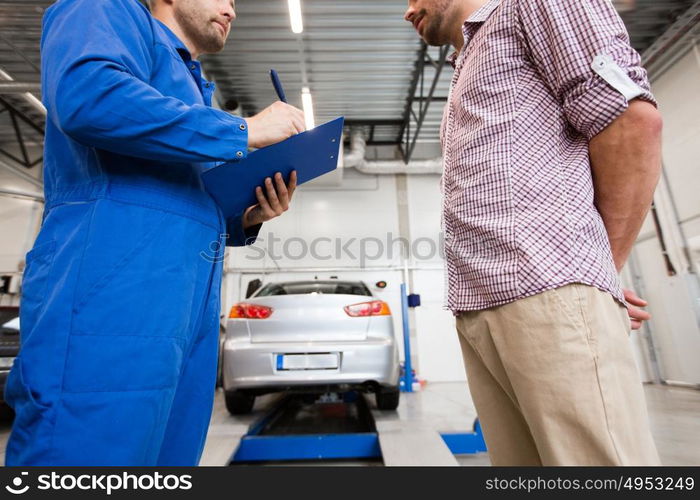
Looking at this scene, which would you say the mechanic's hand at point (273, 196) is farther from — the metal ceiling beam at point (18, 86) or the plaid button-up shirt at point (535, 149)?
the metal ceiling beam at point (18, 86)

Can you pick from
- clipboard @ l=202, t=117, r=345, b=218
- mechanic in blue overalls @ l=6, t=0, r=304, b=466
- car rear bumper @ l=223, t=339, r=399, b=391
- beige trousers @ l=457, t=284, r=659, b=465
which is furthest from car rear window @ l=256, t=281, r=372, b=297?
beige trousers @ l=457, t=284, r=659, b=465

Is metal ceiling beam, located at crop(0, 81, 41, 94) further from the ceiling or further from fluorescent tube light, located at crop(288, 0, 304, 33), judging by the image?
fluorescent tube light, located at crop(288, 0, 304, 33)

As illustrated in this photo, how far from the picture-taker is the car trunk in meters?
2.68

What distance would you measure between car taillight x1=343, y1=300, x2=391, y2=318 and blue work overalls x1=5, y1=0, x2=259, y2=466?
2034mm

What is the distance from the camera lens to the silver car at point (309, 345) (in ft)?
8.55

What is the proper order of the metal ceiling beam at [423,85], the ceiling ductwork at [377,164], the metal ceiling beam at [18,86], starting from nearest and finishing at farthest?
the metal ceiling beam at [18,86]
the metal ceiling beam at [423,85]
the ceiling ductwork at [377,164]

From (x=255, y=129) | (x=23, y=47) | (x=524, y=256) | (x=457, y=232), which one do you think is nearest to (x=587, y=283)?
(x=524, y=256)

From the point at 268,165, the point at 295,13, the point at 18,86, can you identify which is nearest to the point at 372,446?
the point at 268,165

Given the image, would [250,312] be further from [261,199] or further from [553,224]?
[553,224]

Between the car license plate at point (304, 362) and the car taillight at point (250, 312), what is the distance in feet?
1.12

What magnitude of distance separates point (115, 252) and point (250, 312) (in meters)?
2.23

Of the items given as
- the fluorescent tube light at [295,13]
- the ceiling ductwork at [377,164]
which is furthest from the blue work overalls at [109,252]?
the ceiling ductwork at [377,164]

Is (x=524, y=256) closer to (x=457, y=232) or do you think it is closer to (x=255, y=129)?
(x=457, y=232)

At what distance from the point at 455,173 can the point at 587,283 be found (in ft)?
1.19
